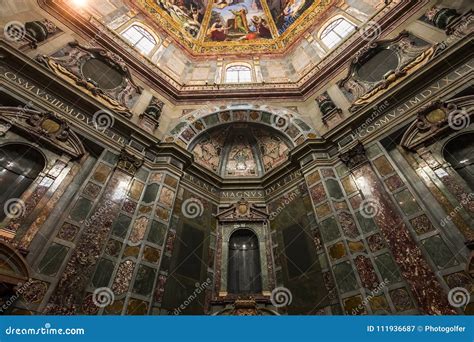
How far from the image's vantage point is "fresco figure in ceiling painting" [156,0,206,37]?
17459 mm

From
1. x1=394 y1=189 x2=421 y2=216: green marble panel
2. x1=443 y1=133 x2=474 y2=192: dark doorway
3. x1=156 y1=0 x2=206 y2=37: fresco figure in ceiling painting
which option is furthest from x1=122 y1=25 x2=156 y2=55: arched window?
x1=443 y1=133 x2=474 y2=192: dark doorway

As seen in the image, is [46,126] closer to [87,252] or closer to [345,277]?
[87,252]

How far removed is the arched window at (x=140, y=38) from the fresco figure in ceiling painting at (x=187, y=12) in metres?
3.16

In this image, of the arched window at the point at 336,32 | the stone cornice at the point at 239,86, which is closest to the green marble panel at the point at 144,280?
the stone cornice at the point at 239,86

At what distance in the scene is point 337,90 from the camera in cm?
1137

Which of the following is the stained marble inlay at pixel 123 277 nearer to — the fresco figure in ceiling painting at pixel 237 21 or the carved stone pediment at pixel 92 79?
the carved stone pediment at pixel 92 79

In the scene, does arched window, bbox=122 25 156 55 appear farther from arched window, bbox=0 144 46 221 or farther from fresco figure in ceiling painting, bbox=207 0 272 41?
arched window, bbox=0 144 46 221

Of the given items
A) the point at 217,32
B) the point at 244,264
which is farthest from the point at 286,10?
the point at 244,264

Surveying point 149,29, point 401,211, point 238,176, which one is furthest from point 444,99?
point 149,29

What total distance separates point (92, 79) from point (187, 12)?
39.3ft

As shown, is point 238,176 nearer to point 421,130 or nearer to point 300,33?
point 421,130

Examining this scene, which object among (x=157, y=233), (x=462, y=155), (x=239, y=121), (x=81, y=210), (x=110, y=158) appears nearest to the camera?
(x=462, y=155)

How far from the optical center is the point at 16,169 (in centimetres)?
688

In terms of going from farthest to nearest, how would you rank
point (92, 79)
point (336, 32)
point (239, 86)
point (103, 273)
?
point (336, 32), point (239, 86), point (92, 79), point (103, 273)
